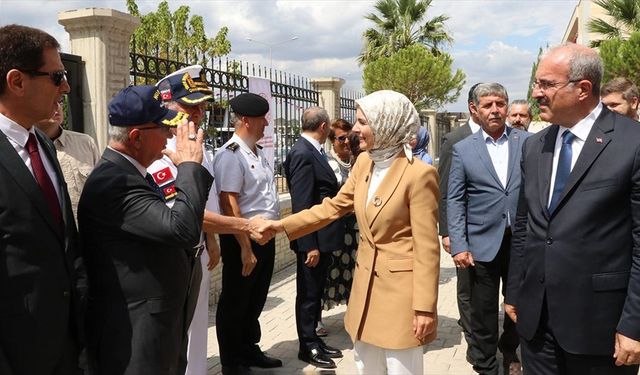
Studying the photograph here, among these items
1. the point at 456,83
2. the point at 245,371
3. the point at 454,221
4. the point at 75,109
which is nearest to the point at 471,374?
the point at 454,221

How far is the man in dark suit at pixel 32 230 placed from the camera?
1763mm

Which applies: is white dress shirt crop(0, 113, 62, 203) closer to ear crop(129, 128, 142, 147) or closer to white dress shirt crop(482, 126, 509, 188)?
ear crop(129, 128, 142, 147)

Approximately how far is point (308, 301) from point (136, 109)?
2777mm

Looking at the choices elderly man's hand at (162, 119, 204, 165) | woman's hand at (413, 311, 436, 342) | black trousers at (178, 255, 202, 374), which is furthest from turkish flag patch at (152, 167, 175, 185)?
woman's hand at (413, 311, 436, 342)

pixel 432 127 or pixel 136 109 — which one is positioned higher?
pixel 432 127

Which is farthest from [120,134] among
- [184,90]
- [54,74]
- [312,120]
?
[312,120]

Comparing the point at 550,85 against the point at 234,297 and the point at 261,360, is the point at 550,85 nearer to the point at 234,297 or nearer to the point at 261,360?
the point at 234,297

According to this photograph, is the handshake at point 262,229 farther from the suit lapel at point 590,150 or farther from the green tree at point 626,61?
the green tree at point 626,61

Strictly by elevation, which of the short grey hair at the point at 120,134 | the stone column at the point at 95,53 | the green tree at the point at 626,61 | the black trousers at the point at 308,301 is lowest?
the black trousers at the point at 308,301

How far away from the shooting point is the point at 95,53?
16.1ft

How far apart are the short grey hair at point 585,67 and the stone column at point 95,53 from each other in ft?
12.9

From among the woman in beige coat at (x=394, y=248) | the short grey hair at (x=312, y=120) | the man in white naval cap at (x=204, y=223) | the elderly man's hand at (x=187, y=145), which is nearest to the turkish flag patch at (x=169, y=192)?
the man in white naval cap at (x=204, y=223)

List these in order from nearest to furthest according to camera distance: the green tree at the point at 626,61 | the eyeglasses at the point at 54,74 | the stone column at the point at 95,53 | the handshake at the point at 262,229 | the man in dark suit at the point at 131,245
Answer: the eyeglasses at the point at 54,74 < the man in dark suit at the point at 131,245 < the handshake at the point at 262,229 < the stone column at the point at 95,53 < the green tree at the point at 626,61

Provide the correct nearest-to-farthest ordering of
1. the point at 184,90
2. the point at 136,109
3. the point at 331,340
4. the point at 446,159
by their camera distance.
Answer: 1. the point at 136,109
2. the point at 184,90
3. the point at 446,159
4. the point at 331,340
